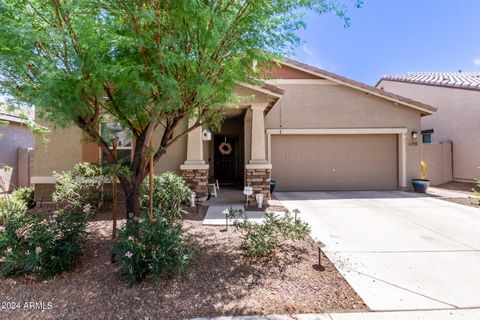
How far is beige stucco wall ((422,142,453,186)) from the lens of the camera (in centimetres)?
1270

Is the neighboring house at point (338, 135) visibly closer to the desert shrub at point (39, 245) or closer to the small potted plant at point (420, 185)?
the small potted plant at point (420, 185)

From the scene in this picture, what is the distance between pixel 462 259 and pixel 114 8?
247 inches

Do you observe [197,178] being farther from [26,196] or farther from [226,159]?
[26,196]

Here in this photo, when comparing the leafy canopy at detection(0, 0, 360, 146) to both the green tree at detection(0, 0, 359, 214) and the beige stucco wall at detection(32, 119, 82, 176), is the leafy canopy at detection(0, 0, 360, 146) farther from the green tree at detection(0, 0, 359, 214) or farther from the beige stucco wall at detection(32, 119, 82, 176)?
the beige stucco wall at detection(32, 119, 82, 176)

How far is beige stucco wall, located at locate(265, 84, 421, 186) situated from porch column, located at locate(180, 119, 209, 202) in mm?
4175

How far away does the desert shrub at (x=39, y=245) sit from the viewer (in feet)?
10.4

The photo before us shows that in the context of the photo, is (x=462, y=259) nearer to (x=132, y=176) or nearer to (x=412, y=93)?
(x=132, y=176)

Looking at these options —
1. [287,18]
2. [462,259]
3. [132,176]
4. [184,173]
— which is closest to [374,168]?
[462,259]

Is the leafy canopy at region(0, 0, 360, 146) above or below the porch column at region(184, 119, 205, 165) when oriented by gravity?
above

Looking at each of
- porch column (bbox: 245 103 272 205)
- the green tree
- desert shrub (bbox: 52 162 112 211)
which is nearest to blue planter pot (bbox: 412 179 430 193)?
porch column (bbox: 245 103 272 205)

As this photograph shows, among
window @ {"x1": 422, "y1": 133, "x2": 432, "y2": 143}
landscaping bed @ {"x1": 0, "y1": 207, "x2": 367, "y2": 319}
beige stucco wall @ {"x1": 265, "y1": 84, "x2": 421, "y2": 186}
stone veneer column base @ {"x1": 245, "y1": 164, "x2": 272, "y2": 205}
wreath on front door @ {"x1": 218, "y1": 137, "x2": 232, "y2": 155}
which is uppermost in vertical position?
→ beige stucco wall @ {"x1": 265, "y1": 84, "x2": 421, "y2": 186}

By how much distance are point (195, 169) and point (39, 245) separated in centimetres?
444

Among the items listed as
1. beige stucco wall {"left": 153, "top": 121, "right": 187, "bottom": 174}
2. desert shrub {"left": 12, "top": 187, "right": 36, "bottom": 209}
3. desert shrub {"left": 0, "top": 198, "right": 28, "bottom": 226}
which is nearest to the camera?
desert shrub {"left": 0, "top": 198, "right": 28, "bottom": 226}

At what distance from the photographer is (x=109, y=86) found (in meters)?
3.61
